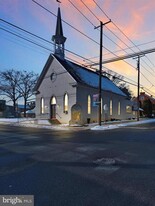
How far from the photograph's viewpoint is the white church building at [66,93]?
102ft

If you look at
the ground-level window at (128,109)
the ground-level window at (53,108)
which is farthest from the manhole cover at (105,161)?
the ground-level window at (128,109)

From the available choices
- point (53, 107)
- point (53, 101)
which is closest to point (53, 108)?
point (53, 107)

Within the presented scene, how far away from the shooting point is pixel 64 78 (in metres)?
32.4

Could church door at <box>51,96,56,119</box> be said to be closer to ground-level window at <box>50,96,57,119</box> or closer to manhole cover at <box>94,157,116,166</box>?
ground-level window at <box>50,96,57,119</box>

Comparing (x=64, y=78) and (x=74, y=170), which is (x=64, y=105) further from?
(x=74, y=170)

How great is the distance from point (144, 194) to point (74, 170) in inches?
92.0

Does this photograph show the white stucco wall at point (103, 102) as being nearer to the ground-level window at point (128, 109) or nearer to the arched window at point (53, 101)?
the ground-level window at point (128, 109)

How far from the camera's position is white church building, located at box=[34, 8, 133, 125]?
3097 cm

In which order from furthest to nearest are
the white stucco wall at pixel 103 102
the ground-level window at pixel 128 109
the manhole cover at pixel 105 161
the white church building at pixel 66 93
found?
the ground-level window at pixel 128 109 → the white stucco wall at pixel 103 102 → the white church building at pixel 66 93 → the manhole cover at pixel 105 161

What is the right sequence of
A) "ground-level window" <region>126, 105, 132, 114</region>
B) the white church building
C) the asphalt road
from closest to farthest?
the asphalt road < the white church building < "ground-level window" <region>126, 105, 132, 114</region>

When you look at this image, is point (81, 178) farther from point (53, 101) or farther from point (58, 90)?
point (53, 101)

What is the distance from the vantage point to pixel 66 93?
1259 inches

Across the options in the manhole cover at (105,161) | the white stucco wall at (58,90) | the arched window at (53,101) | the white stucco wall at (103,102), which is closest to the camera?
the manhole cover at (105,161)

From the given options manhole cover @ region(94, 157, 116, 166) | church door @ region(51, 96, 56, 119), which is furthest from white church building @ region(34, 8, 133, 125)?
manhole cover @ region(94, 157, 116, 166)
